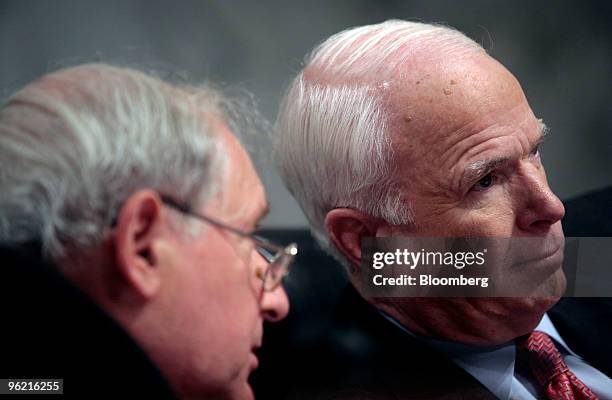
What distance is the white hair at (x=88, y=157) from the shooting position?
1143mm

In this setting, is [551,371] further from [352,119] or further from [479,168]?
[352,119]

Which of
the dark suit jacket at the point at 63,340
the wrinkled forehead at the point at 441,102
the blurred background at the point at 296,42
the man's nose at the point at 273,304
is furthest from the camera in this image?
the blurred background at the point at 296,42

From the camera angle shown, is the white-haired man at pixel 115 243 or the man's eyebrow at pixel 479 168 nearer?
the white-haired man at pixel 115 243

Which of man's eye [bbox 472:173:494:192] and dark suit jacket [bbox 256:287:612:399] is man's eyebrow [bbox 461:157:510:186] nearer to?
man's eye [bbox 472:173:494:192]

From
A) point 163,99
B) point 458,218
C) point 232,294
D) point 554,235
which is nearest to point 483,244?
point 458,218

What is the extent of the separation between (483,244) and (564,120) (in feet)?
2.66

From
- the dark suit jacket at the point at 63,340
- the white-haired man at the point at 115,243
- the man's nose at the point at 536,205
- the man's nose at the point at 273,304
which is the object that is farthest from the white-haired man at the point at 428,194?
the dark suit jacket at the point at 63,340

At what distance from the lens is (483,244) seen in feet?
5.65

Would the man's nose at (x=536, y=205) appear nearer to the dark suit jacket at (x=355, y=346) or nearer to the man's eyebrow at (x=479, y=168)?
the man's eyebrow at (x=479, y=168)

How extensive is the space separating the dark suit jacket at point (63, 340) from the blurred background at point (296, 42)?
0.82 meters

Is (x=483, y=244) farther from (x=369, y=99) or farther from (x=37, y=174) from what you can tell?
(x=37, y=174)

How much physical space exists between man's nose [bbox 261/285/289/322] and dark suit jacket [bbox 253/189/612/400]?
Result: 41 cm

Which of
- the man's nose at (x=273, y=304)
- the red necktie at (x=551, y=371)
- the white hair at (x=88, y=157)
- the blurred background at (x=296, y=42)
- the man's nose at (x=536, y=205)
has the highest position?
the blurred background at (x=296, y=42)

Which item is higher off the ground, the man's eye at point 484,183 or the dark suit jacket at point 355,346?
the man's eye at point 484,183
